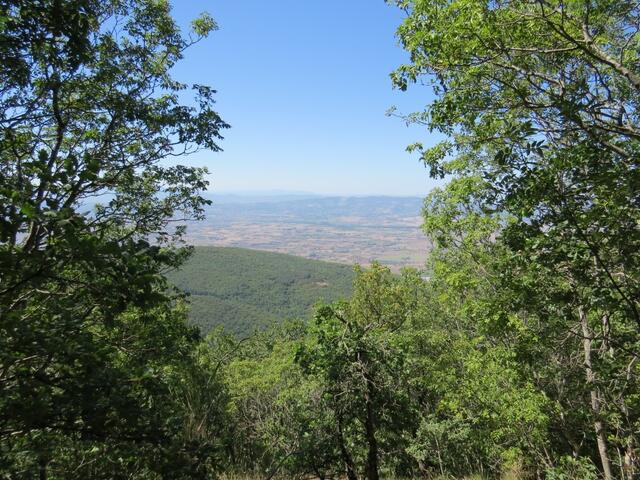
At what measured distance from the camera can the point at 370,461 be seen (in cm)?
826

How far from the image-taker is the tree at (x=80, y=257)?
2.10 meters

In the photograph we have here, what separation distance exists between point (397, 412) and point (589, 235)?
241 inches

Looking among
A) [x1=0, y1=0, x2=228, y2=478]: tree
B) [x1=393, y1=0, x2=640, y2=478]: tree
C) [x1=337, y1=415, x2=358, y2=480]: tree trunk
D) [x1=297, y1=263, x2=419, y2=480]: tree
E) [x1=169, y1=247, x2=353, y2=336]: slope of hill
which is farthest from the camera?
[x1=169, y1=247, x2=353, y2=336]: slope of hill

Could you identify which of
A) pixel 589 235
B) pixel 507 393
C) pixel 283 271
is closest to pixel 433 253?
pixel 507 393

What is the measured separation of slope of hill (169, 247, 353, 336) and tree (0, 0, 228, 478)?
91550 mm

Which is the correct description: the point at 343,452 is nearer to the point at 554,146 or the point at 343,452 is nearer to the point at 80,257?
the point at 554,146

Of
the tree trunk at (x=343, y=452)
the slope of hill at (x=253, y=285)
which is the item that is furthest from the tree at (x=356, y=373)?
the slope of hill at (x=253, y=285)

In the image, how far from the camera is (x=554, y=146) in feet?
18.5

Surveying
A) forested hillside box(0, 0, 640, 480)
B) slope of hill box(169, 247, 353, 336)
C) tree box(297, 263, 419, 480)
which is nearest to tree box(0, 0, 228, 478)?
forested hillside box(0, 0, 640, 480)

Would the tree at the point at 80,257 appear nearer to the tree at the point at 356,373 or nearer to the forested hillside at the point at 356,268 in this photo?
the forested hillside at the point at 356,268

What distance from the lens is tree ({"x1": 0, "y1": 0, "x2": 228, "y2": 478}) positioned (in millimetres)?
2100

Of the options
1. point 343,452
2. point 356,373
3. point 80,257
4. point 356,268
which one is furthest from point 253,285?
point 80,257

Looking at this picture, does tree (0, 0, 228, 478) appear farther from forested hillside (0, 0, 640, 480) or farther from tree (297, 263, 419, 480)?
tree (297, 263, 419, 480)

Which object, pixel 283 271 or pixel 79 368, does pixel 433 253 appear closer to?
pixel 79 368
